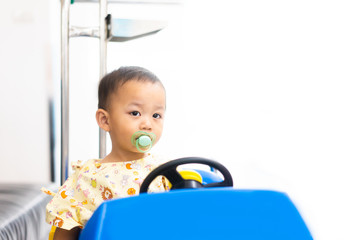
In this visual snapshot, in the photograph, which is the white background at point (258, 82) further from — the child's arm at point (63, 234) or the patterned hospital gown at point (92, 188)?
the child's arm at point (63, 234)

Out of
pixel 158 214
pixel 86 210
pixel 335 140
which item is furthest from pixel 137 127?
pixel 335 140

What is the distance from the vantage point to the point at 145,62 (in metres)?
2.41

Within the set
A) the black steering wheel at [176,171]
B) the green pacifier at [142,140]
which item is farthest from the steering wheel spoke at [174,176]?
the green pacifier at [142,140]

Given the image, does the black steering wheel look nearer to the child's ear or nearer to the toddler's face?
the toddler's face

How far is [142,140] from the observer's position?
122 cm

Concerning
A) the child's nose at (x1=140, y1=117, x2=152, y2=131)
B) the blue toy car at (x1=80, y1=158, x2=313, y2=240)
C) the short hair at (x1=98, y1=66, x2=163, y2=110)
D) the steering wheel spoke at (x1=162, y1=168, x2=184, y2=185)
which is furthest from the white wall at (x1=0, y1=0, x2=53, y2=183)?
the blue toy car at (x1=80, y1=158, x2=313, y2=240)

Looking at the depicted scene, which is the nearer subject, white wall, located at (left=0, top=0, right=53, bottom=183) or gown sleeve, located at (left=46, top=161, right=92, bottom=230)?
gown sleeve, located at (left=46, top=161, right=92, bottom=230)

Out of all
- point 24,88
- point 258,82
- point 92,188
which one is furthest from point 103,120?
point 258,82

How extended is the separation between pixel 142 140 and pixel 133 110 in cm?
12

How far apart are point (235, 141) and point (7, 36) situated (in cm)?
154

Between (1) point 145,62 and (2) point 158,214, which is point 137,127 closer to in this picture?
(2) point 158,214

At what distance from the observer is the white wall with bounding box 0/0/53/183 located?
7.57 feet

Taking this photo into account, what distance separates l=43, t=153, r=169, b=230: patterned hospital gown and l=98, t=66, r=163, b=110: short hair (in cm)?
23

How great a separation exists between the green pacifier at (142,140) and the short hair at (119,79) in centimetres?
18
